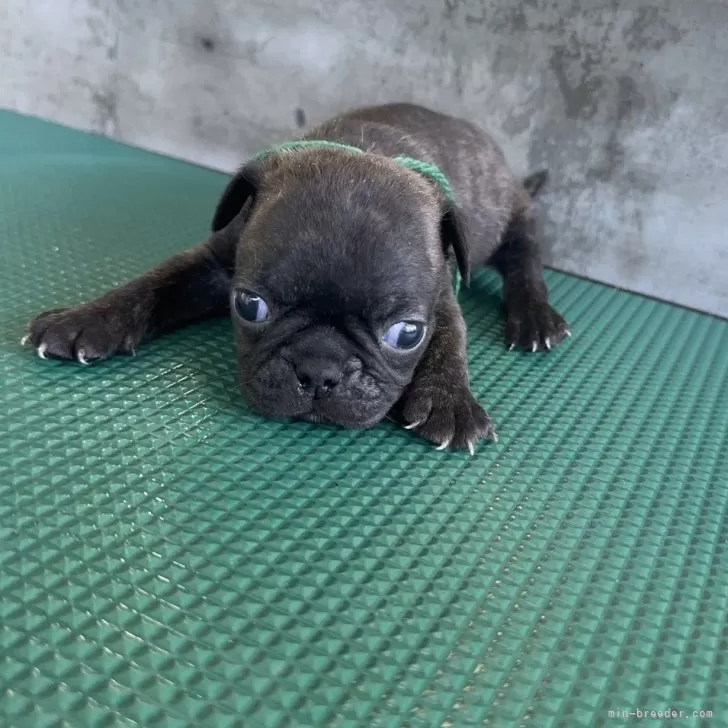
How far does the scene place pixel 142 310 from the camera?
2398 millimetres

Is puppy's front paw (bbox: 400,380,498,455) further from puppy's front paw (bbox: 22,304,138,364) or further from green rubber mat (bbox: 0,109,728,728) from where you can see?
puppy's front paw (bbox: 22,304,138,364)

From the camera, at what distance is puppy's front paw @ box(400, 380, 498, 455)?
213 centimetres

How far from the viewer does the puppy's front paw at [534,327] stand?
2906 millimetres

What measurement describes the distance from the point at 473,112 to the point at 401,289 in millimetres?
2380

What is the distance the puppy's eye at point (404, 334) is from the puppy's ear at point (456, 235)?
0.36 meters

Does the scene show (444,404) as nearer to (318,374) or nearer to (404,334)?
(404,334)

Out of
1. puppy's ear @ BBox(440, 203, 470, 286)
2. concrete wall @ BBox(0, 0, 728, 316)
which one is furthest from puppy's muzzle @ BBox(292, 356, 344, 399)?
concrete wall @ BBox(0, 0, 728, 316)

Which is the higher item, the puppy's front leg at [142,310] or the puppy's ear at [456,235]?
the puppy's ear at [456,235]

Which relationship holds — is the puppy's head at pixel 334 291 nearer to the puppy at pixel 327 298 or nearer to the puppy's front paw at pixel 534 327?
the puppy at pixel 327 298

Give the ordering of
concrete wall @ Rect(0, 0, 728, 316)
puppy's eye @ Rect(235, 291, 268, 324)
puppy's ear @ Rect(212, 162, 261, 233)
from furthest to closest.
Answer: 1. concrete wall @ Rect(0, 0, 728, 316)
2. puppy's ear @ Rect(212, 162, 261, 233)
3. puppy's eye @ Rect(235, 291, 268, 324)

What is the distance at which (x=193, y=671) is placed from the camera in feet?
4.40

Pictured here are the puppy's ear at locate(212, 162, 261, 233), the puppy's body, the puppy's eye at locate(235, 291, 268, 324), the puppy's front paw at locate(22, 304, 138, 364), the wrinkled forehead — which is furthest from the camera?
the puppy's body

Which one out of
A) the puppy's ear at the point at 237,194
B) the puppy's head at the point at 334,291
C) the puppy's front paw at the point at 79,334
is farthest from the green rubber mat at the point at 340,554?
the puppy's ear at the point at 237,194

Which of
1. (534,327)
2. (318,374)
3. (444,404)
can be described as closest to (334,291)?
(318,374)
